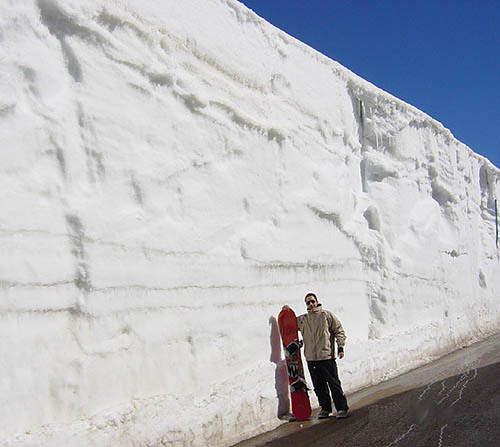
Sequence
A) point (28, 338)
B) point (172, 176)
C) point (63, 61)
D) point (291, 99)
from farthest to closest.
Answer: point (291, 99) → point (172, 176) → point (63, 61) → point (28, 338)

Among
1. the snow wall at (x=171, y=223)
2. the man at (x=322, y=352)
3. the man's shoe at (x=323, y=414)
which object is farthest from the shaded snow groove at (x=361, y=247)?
the man's shoe at (x=323, y=414)

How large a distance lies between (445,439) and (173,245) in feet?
7.91

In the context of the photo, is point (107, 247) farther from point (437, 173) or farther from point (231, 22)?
point (437, 173)

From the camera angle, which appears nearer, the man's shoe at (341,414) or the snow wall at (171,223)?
the snow wall at (171,223)

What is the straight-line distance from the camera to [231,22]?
554 centimetres

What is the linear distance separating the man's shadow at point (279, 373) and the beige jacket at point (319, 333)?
227 mm

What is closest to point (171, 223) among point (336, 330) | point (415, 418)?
point (336, 330)

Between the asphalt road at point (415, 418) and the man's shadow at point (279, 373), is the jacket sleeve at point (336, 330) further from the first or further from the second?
the asphalt road at point (415, 418)

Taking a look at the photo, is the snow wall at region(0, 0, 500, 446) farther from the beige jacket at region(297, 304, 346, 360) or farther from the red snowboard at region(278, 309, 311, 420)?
the beige jacket at region(297, 304, 346, 360)

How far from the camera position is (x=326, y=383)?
5.23 m

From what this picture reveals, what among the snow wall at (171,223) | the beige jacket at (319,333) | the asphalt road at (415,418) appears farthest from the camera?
the beige jacket at (319,333)

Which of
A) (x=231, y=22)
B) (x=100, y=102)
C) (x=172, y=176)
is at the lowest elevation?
(x=172, y=176)

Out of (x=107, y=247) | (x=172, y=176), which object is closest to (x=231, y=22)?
(x=172, y=176)

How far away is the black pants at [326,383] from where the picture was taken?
5.09 meters
